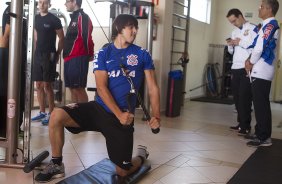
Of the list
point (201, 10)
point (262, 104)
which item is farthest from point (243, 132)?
point (201, 10)

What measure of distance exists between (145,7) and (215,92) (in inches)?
146

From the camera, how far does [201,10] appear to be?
7.28 m

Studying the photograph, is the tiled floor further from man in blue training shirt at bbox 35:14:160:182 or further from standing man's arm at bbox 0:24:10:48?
standing man's arm at bbox 0:24:10:48

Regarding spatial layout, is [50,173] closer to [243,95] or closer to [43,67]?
[43,67]

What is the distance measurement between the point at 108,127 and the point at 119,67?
1.23 ft

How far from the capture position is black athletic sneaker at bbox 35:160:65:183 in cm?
214

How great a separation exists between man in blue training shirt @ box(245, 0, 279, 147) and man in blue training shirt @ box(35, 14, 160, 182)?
1525mm

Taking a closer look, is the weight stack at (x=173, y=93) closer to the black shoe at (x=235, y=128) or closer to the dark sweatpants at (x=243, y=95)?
the black shoe at (x=235, y=128)

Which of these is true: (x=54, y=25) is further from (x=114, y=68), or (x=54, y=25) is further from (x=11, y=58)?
(x=114, y=68)

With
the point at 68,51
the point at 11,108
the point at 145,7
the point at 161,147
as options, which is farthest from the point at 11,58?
the point at 145,7

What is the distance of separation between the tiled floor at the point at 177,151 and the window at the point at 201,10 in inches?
120

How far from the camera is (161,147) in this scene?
3.16m

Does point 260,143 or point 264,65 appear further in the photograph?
point 260,143

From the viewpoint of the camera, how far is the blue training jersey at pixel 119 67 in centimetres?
209
